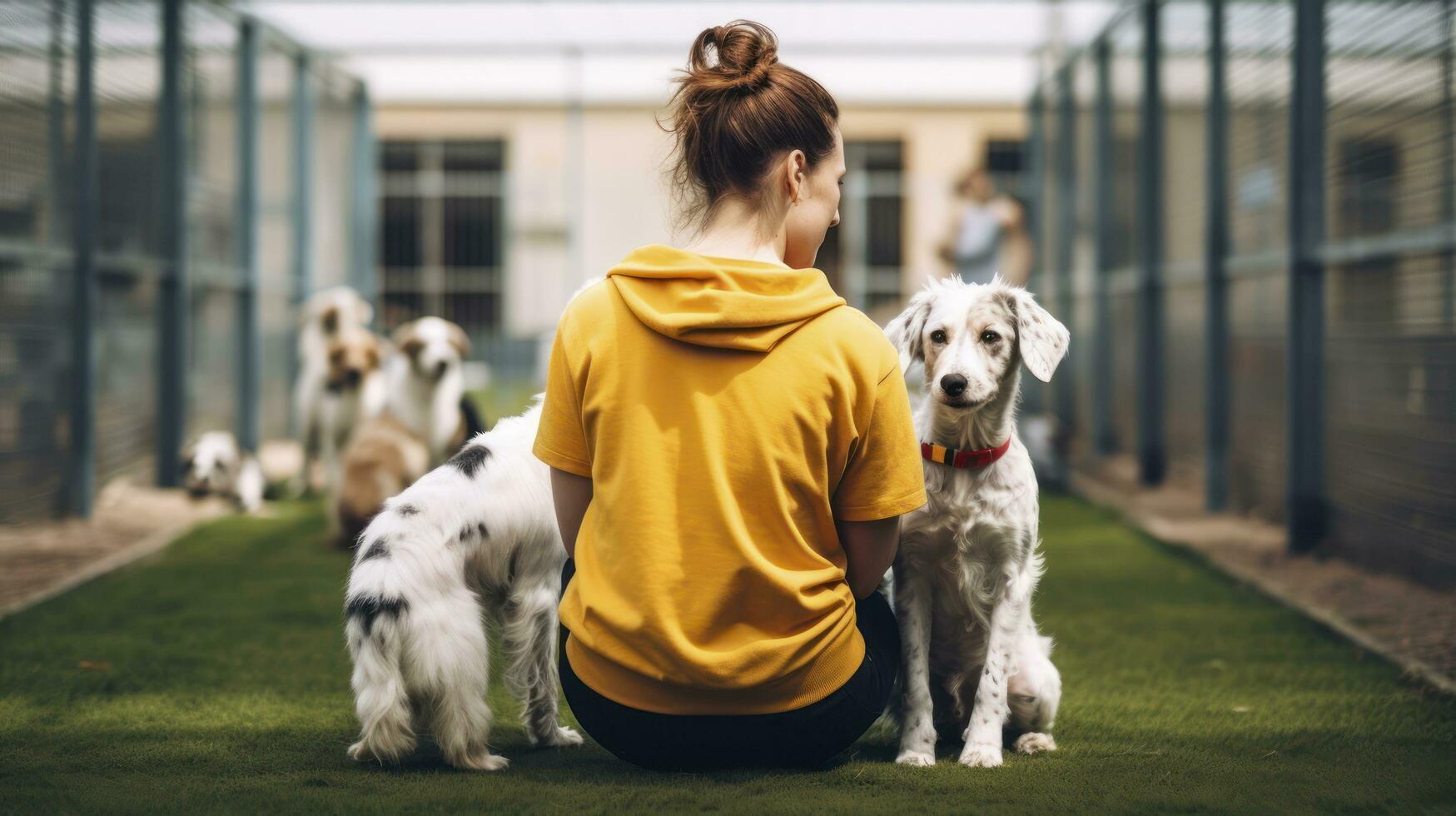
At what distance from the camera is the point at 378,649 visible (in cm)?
281

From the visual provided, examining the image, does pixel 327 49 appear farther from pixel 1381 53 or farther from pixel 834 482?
pixel 834 482

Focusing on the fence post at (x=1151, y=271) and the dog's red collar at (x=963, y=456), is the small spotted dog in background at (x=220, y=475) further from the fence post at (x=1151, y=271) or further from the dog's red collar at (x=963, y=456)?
the dog's red collar at (x=963, y=456)

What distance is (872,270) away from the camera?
17.4 m

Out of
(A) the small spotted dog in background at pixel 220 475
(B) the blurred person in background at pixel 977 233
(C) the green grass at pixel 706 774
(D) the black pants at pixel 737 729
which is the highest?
(B) the blurred person in background at pixel 977 233

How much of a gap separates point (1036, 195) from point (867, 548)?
10649 millimetres

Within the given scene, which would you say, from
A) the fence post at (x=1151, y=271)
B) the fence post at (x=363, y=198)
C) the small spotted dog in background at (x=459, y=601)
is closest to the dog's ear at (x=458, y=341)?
the small spotted dog in background at (x=459, y=601)

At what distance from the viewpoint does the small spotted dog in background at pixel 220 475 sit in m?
7.87

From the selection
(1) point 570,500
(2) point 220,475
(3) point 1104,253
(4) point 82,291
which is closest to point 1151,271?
(3) point 1104,253

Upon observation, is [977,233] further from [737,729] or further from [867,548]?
[737,729]

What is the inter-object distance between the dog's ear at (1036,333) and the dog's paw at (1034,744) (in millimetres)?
844

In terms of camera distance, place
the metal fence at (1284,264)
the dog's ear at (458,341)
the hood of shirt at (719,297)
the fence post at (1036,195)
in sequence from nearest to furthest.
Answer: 1. the hood of shirt at (719,297)
2. the metal fence at (1284,264)
3. the dog's ear at (458,341)
4. the fence post at (1036,195)

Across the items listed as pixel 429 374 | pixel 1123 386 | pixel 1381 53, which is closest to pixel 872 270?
pixel 1123 386

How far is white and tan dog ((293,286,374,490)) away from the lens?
8438 mm

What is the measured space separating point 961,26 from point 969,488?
12.3 meters
